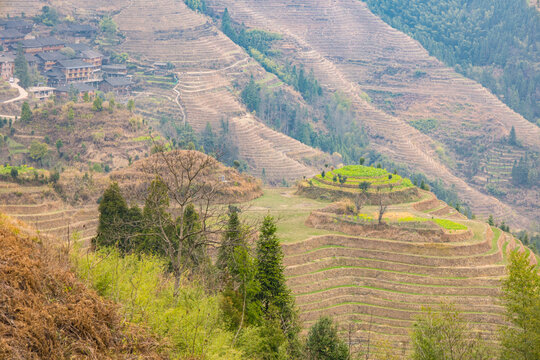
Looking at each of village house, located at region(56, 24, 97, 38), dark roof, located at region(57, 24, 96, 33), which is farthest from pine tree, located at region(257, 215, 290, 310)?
dark roof, located at region(57, 24, 96, 33)

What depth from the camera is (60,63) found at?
11512 centimetres

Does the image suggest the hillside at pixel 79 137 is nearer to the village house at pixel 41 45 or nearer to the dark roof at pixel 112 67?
the dark roof at pixel 112 67

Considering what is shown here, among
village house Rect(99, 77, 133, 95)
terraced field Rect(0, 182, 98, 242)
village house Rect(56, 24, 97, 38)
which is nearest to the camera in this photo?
terraced field Rect(0, 182, 98, 242)

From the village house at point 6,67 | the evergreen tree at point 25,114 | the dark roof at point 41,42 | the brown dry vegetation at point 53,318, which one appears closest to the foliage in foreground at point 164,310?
the brown dry vegetation at point 53,318

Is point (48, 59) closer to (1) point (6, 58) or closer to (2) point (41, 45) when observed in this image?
(2) point (41, 45)

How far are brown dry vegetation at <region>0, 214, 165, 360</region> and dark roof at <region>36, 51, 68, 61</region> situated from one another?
101 meters

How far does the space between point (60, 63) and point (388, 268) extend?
82.7 meters

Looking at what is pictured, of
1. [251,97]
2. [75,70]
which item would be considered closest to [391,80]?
[251,97]

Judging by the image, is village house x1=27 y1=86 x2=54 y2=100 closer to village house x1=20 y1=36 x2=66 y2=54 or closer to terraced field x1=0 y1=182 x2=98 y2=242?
village house x1=20 y1=36 x2=66 y2=54

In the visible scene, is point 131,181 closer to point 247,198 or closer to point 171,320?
point 247,198

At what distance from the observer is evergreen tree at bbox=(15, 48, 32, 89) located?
105750 millimetres

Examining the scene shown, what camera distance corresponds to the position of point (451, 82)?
6348 inches

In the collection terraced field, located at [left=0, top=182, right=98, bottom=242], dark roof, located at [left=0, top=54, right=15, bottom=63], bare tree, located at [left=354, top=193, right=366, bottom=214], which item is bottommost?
dark roof, located at [left=0, top=54, right=15, bottom=63]

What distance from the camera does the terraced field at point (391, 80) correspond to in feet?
448
